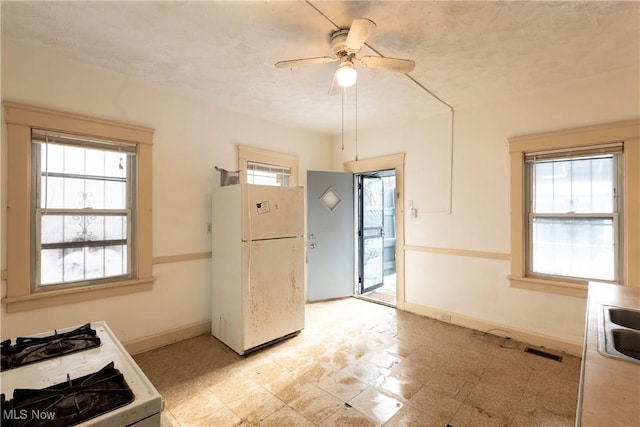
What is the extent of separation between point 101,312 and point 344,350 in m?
2.26

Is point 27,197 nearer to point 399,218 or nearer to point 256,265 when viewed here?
point 256,265

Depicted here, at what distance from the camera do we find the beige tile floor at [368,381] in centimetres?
194

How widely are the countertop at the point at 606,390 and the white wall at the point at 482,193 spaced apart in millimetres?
1903

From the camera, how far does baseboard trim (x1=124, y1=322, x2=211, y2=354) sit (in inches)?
108

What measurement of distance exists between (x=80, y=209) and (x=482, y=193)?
398cm

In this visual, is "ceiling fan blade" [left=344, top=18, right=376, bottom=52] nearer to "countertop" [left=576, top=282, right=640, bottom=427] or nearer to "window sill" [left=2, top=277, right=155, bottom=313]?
"countertop" [left=576, top=282, right=640, bottom=427]

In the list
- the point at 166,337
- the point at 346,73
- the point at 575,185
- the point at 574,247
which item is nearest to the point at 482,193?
the point at 575,185

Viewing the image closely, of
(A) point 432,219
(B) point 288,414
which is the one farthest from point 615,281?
(B) point 288,414

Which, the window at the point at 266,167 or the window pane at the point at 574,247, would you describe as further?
the window at the point at 266,167

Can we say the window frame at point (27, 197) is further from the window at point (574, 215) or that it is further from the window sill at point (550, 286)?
the window at point (574, 215)

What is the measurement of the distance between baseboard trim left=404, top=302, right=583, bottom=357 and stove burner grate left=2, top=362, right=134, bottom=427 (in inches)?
135

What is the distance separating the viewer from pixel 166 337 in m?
2.95

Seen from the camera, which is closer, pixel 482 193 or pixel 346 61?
pixel 346 61

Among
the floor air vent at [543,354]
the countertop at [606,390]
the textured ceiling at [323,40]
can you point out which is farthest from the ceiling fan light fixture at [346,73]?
the floor air vent at [543,354]
